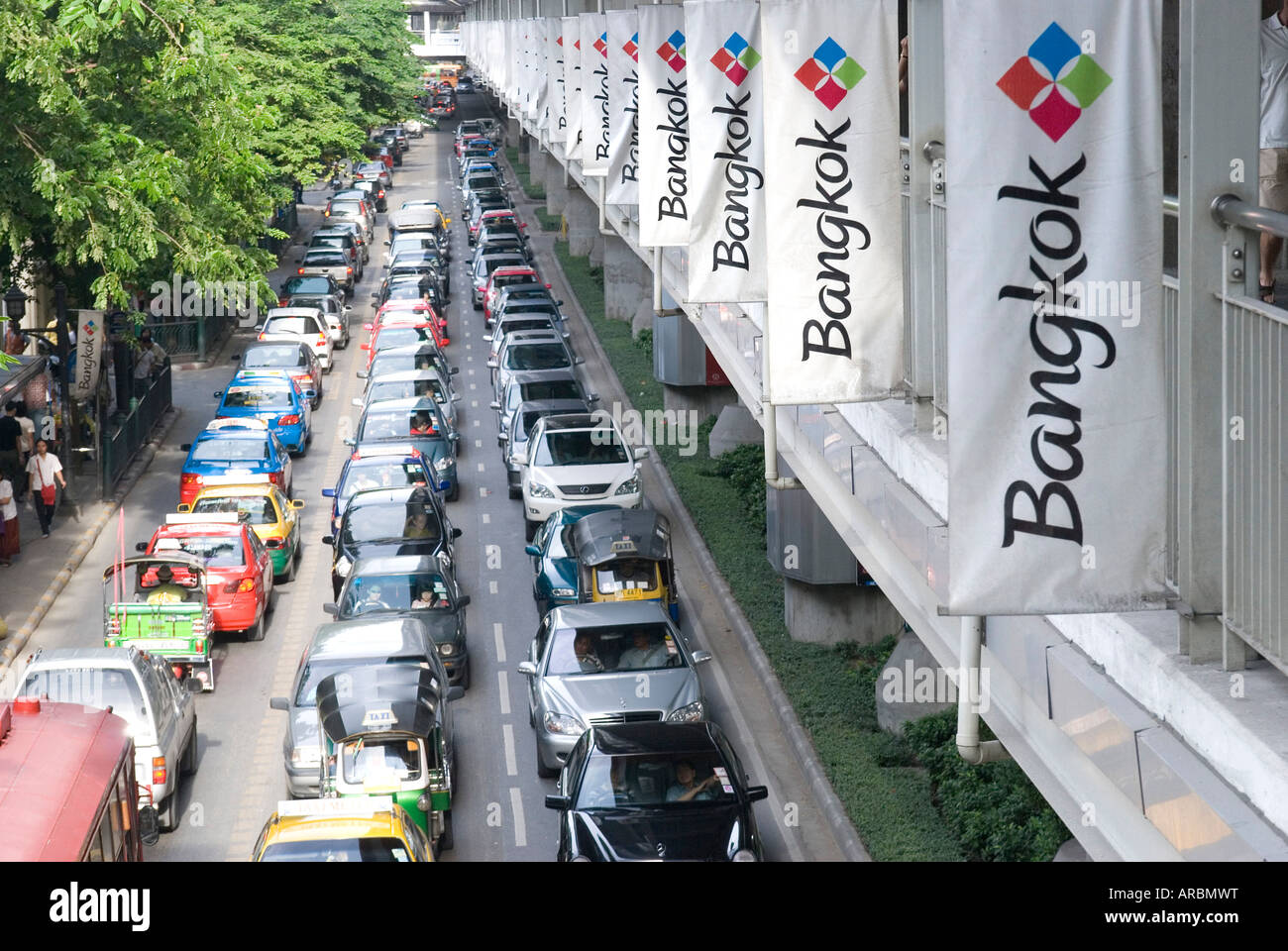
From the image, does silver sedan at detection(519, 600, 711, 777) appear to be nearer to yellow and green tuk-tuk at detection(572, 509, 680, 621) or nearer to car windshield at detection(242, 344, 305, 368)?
yellow and green tuk-tuk at detection(572, 509, 680, 621)

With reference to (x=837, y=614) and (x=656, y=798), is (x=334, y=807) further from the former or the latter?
(x=837, y=614)

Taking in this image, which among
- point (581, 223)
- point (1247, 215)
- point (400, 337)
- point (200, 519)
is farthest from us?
point (581, 223)

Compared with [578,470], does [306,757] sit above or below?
below

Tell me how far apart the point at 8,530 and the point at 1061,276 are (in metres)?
22.0

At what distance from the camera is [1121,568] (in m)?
7.03

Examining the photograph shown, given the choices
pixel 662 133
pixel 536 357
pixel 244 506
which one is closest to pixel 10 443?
pixel 244 506

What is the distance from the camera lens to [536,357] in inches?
1407

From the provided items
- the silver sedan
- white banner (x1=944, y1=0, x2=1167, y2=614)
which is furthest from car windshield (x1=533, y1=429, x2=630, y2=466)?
white banner (x1=944, y1=0, x2=1167, y2=614)

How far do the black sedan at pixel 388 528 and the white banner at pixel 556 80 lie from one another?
1776 cm

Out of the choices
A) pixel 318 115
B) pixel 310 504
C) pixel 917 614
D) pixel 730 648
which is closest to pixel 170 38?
pixel 310 504

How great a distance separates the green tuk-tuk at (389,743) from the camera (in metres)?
15.5

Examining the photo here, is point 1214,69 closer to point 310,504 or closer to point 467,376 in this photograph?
point 310,504

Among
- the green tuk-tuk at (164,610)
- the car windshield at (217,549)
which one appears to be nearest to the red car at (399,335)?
the car windshield at (217,549)
